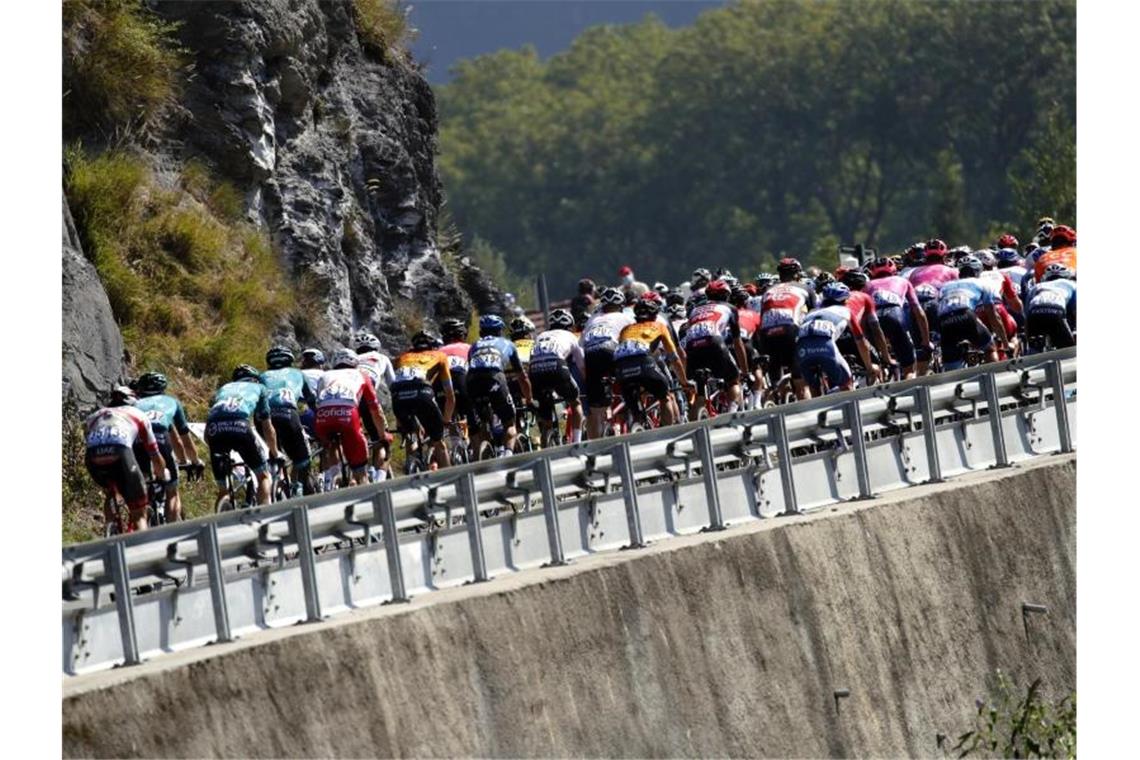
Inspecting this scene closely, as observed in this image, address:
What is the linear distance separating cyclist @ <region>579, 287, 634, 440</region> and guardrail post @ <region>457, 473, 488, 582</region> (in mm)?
7554

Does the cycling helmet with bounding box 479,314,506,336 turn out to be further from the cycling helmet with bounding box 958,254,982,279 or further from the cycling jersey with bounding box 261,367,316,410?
the cycling helmet with bounding box 958,254,982,279

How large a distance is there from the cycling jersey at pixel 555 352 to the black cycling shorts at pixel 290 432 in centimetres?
277

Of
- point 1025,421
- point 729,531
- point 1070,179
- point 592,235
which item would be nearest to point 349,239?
point 1025,421

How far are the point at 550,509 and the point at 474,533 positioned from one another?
785 mm

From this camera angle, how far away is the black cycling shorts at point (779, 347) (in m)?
25.6

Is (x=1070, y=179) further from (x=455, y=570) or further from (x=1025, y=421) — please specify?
(x=455, y=570)

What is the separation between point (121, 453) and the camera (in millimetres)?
19875

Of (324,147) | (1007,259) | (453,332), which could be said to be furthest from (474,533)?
(324,147)

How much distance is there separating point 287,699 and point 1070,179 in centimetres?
6947

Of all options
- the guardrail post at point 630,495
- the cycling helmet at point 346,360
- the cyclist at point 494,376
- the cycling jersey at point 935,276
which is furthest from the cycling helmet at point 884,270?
the guardrail post at point 630,495

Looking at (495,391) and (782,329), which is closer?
(495,391)

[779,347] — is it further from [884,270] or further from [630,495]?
[630,495]

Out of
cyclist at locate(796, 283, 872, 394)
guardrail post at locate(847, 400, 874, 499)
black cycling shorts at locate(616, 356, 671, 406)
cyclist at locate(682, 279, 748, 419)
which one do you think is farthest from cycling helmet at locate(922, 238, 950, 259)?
guardrail post at locate(847, 400, 874, 499)

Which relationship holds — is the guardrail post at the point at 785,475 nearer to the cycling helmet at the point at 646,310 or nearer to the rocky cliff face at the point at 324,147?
the cycling helmet at the point at 646,310
